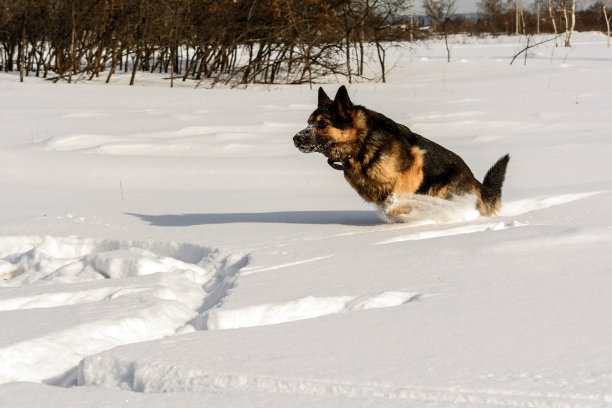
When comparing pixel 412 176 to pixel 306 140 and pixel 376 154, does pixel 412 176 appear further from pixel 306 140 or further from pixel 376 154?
pixel 306 140

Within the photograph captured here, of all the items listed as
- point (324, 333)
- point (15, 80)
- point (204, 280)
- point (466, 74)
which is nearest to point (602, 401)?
point (324, 333)

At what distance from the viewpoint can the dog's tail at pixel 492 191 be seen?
5223 mm

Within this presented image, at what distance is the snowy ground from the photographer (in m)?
2.25

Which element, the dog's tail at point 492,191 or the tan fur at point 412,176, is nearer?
the tan fur at point 412,176

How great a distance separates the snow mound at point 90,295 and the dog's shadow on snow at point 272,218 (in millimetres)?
679

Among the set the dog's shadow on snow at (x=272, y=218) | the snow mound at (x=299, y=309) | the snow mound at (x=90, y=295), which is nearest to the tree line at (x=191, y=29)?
the dog's shadow on snow at (x=272, y=218)

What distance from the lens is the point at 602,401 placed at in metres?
1.98

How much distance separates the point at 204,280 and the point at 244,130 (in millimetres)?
6107

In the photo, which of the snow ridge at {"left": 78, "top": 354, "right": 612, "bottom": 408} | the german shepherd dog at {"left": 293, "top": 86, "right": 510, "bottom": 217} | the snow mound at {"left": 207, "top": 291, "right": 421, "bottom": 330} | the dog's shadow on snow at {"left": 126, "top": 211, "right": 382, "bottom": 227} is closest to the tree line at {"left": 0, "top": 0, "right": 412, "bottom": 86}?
the dog's shadow on snow at {"left": 126, "top": 211, "right": 382, "bottom": 227}

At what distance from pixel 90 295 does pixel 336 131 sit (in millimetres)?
1977

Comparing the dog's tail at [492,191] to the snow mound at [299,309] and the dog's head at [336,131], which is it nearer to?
the dog's head at [336,131]

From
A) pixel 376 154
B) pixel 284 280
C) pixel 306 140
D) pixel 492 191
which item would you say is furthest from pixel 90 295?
pixel 492 191

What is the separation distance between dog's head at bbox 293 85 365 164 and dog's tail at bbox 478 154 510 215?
40.3 inches

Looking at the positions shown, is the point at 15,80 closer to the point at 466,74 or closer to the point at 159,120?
the point at 159,120
